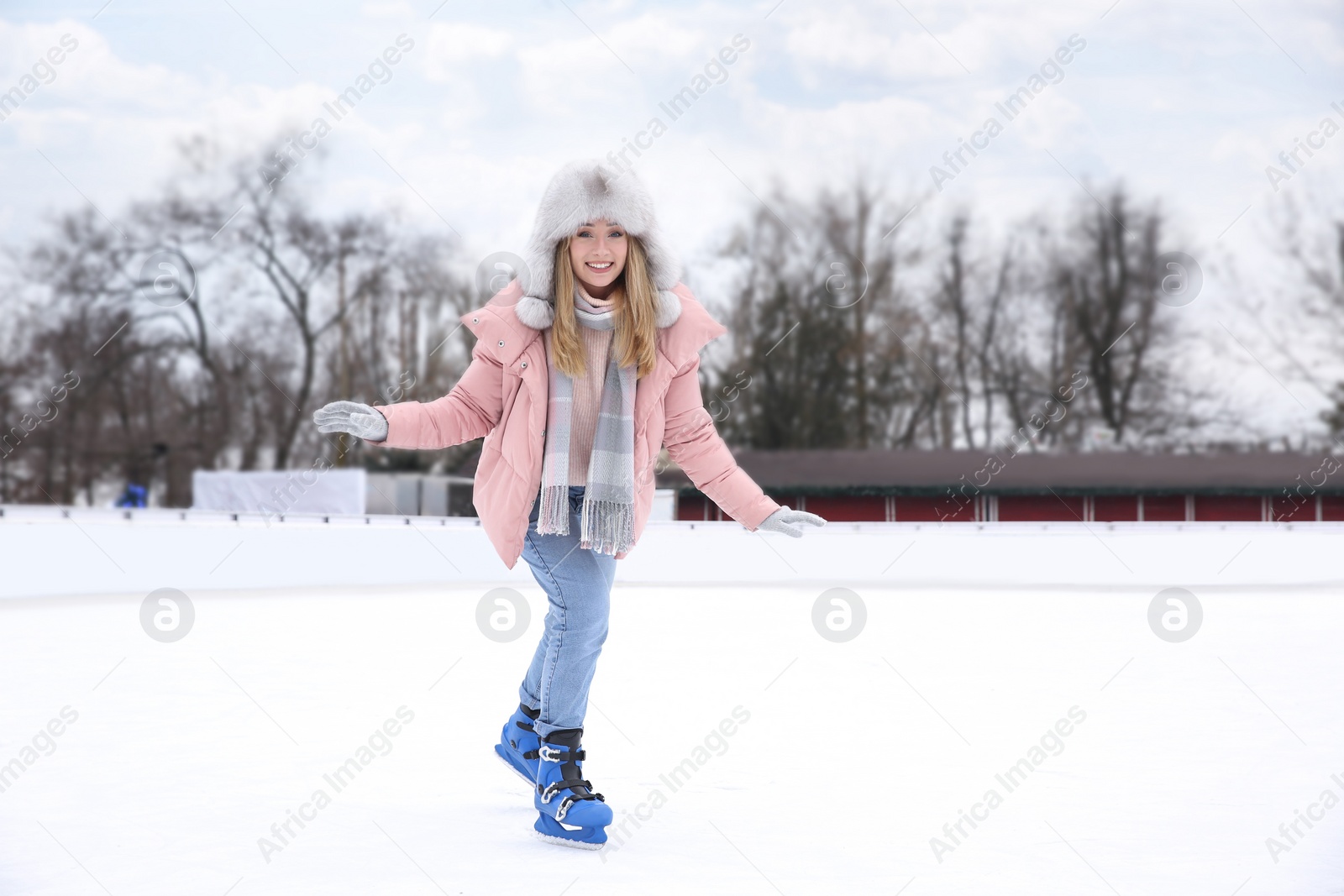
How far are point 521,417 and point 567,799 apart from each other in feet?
2.63

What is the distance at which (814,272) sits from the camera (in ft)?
77.9

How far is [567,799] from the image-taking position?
282cm

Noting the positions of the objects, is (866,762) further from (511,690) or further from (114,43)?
(114,43)

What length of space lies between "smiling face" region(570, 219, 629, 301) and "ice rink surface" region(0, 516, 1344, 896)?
1.20m

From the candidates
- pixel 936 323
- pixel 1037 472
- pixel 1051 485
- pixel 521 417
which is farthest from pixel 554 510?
pixel 936 323

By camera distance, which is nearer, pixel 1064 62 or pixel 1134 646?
pixel 1134 646

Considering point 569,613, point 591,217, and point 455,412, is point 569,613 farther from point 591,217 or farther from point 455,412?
point 591,217

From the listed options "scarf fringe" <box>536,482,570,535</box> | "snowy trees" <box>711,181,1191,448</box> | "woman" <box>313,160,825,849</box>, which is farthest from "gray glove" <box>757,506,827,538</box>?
"snowy trees" <box>711,181,1191,448</box>

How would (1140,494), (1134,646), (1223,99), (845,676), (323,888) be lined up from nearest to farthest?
(323,888) < (845,676) < (1134,646) < (1140,494) < (1223,99)

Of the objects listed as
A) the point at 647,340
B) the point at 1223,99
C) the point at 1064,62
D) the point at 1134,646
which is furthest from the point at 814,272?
the point at 647,340

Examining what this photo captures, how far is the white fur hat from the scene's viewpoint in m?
2.93

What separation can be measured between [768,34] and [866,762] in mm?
25016

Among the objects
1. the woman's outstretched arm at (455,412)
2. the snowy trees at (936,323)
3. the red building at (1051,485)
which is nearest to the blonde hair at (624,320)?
the woman's outstretched arm at (455,412)

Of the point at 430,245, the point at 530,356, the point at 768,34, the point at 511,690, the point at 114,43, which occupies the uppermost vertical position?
the point at 768,34
